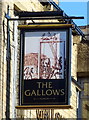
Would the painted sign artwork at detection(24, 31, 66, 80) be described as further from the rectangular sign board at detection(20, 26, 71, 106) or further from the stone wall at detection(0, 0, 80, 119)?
the stone wall at detection(0, 0, 80, 119)

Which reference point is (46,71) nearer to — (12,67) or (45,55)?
(45,55)

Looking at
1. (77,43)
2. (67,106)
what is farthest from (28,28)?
(77,43)

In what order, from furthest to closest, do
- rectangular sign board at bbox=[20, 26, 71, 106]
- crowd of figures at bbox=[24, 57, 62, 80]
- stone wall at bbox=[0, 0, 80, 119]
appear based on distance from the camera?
stone wall at bbox=[0, 0, 80, 119]
crowd of figures at bbox=[24, 57, 62, 80]
rectangular sign board at bbox=[20, 26, 71, 106]

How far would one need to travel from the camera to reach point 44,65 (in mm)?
24344

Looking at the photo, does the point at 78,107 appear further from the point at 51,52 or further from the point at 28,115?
the point at 51,52

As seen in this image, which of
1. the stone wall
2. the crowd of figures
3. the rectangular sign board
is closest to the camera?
the rectangular sign board

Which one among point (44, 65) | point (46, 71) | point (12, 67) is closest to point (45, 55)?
point (44, 65)

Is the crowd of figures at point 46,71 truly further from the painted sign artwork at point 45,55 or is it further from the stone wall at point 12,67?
the stone wall at point 12,67

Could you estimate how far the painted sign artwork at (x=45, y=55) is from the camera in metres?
24.3

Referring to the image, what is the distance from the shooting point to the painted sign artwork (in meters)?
24.3

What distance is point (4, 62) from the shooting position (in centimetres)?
2488

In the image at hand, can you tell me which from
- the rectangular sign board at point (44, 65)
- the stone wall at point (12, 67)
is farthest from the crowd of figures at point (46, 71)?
the stone wall at point (12, 67)

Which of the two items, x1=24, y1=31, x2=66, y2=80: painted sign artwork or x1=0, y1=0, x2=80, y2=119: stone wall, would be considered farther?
x1=0, y1=0, x2=80, y2=119: stone wall

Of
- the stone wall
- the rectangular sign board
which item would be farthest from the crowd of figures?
the stone wall
